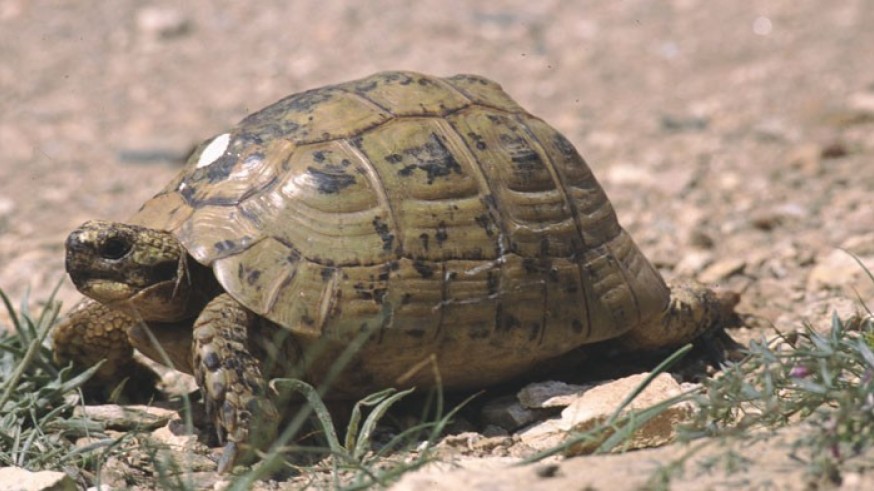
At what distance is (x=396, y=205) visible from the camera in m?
3.74

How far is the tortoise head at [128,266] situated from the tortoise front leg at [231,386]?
0.21 metres

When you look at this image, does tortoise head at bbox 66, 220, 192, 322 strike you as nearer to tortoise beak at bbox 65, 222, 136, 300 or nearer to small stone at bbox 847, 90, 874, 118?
tortoise beak at bbox 65, 222, 136, 300

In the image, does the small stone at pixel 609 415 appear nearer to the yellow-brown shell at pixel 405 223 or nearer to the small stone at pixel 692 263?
the yellow-brown shell at pixel 405 223

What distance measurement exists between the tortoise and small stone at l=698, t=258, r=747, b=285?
3.63 ft

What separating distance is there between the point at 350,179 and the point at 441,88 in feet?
1.98

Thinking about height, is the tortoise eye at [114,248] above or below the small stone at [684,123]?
below

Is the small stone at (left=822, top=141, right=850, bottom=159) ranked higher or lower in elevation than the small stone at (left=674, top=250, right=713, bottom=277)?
higher

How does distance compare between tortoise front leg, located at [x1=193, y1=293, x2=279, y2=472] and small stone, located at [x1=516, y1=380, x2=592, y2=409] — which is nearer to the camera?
tortoise front leg, located at [x1=193, y1=293, x2=279, y2=472]

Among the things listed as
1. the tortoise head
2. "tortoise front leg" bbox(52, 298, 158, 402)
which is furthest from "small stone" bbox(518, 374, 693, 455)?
"tortoise front leg" bbox(52, 298, 158, 402)

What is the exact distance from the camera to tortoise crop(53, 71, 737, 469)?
3.60m

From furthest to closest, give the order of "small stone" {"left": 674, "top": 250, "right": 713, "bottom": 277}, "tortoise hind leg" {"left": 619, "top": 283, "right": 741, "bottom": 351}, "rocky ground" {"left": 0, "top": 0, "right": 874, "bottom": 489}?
1. "rocky ground" {"left": 0, "top": 0, "right": 874, "bottom": 489}
2. "small stone" {"left": 674, "top": 250, "right": 713, "bottom": 277}
3. "tortoise hind leg" {"left": 619, "top": 283, "right": 741, "bottom": 351}

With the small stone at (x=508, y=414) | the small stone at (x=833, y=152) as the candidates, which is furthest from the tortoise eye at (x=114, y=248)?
the small stone at (x=833, y=152)


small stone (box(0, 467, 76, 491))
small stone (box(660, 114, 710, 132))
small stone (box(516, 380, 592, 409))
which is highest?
small stone (box(660, 114, 710, 132))

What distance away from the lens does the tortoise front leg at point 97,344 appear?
4105mm
